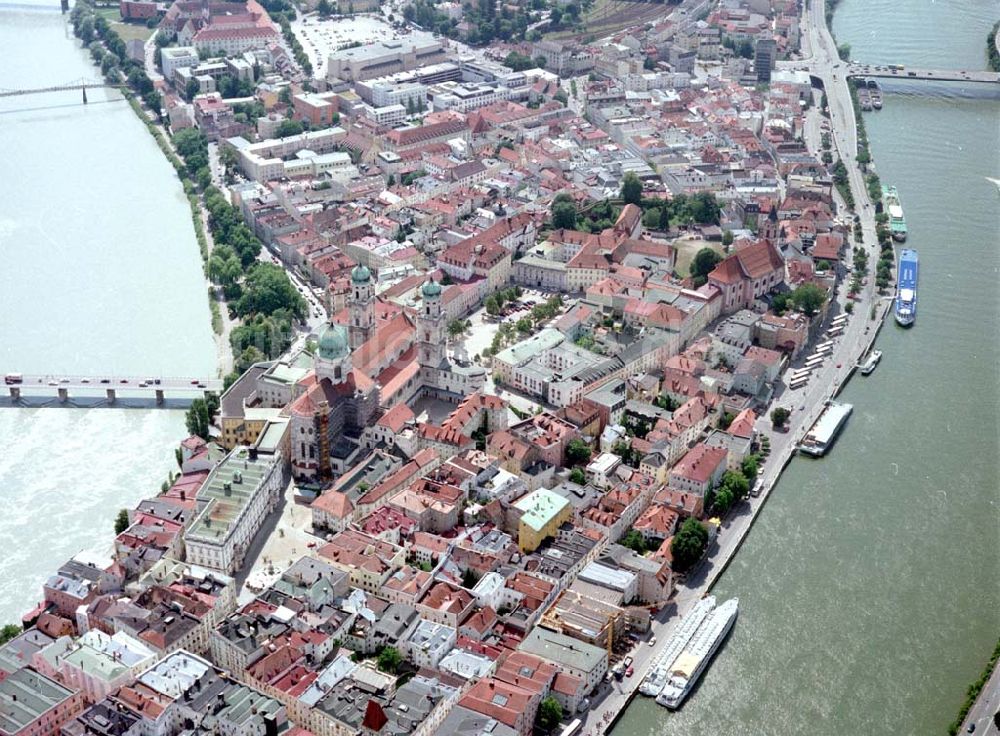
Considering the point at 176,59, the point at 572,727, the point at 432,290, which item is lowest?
the point at 572,727

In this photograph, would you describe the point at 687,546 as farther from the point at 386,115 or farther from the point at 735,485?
the point at 386,115

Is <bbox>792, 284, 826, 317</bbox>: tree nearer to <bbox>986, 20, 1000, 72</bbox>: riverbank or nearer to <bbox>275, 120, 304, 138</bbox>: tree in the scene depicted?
<bbox>275, 120, 304, 138</bbox>: tree

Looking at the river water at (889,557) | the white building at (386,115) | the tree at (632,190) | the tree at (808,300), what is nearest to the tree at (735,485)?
the river water at (889,557)

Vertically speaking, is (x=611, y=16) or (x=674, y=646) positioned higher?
(x=611, y=16)

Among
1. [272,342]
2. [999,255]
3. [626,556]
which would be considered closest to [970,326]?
[999,255]

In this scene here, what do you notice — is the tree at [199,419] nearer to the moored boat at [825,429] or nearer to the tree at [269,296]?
the tree at [269,296]

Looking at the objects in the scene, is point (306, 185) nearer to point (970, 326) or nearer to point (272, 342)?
point (272, 342)

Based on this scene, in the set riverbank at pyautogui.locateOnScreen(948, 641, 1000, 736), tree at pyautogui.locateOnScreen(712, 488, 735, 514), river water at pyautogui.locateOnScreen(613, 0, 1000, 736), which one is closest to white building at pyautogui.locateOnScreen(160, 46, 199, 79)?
river water at pyautogui.locateOnScreen(613, 0, 1000, 736)

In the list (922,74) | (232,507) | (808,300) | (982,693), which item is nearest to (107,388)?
(232,507)
